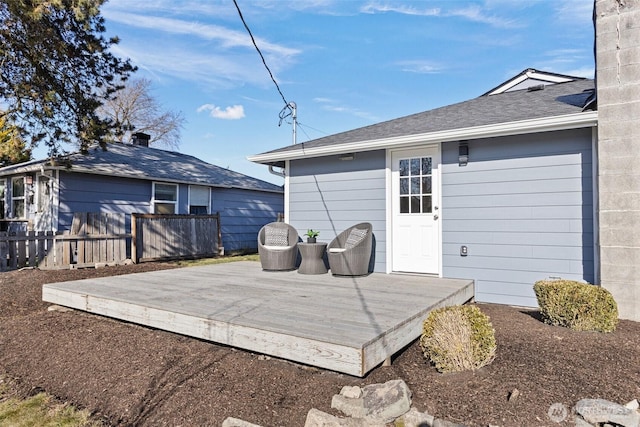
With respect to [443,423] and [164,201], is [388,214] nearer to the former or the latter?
[443,423]

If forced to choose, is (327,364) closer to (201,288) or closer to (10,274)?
(201,288)

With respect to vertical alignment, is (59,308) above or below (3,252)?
below

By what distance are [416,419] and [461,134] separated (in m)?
3.61

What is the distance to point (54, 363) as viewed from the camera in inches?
116

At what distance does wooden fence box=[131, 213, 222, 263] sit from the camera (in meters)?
8.91

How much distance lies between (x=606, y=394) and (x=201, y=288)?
3712mm

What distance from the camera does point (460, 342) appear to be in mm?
2459

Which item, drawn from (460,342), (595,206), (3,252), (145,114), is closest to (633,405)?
(460,342)

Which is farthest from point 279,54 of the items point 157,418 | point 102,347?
point 157,418

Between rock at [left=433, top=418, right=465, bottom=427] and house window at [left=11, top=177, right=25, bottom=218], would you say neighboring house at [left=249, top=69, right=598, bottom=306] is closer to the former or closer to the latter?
rock at [left=433, top=418, right=465, bottom=427]

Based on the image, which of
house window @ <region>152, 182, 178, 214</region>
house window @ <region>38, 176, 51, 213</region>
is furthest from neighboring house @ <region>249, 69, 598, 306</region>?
house window @ <region>38, 176, 51, 213</region>

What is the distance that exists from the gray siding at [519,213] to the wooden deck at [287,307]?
1.40 feet

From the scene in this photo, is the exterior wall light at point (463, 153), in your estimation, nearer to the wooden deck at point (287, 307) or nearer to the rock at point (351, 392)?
the wooden deck at point (287, 307)

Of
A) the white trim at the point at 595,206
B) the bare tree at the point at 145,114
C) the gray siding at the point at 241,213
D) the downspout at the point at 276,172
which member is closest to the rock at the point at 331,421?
the white trim at the point at 595,206
